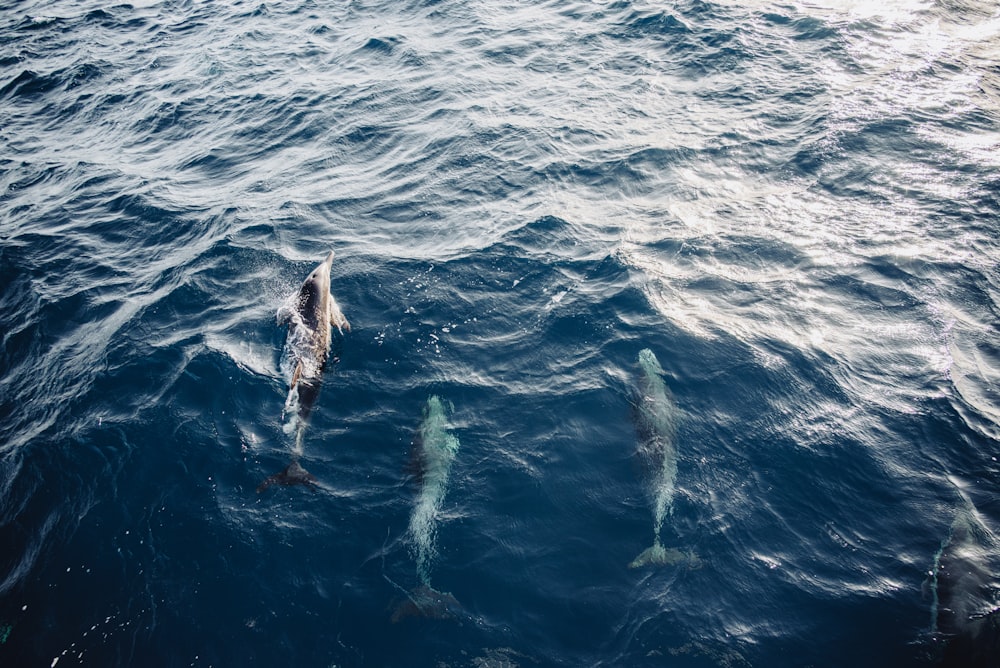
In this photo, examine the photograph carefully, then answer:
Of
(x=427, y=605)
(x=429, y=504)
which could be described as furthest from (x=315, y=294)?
(x=427, y=605)

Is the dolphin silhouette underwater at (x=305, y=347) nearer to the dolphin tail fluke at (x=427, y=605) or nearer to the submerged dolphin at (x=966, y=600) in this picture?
the dolphin tail fluke at (x=427, y=605)

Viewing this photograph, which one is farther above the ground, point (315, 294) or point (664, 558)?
point (315, 294)

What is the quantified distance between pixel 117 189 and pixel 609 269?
13.3 m

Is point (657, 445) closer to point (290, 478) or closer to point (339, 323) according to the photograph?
point (290, 478)

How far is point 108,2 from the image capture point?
29.7m

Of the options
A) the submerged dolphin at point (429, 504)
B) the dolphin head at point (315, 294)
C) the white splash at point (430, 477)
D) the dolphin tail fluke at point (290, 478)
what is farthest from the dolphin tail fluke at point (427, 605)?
the dolphin head at point (315, 294)

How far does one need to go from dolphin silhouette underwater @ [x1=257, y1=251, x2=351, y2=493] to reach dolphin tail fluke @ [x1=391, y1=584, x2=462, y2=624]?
2.22 meters

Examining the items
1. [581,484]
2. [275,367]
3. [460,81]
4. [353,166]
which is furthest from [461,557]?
[460,81]

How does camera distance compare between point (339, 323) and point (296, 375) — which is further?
point (339, 323)

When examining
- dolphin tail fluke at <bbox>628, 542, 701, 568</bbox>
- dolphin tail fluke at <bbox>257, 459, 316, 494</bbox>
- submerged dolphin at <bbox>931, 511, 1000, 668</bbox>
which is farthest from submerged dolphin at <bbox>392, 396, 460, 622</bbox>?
submerged dolphin at <bbox>931, 511, 1000, 668</bbox>

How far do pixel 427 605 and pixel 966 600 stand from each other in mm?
6111

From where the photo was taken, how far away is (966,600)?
612 centimetres

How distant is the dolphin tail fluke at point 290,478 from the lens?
7779 mm

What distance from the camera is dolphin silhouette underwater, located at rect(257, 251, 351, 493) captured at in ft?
26.3
